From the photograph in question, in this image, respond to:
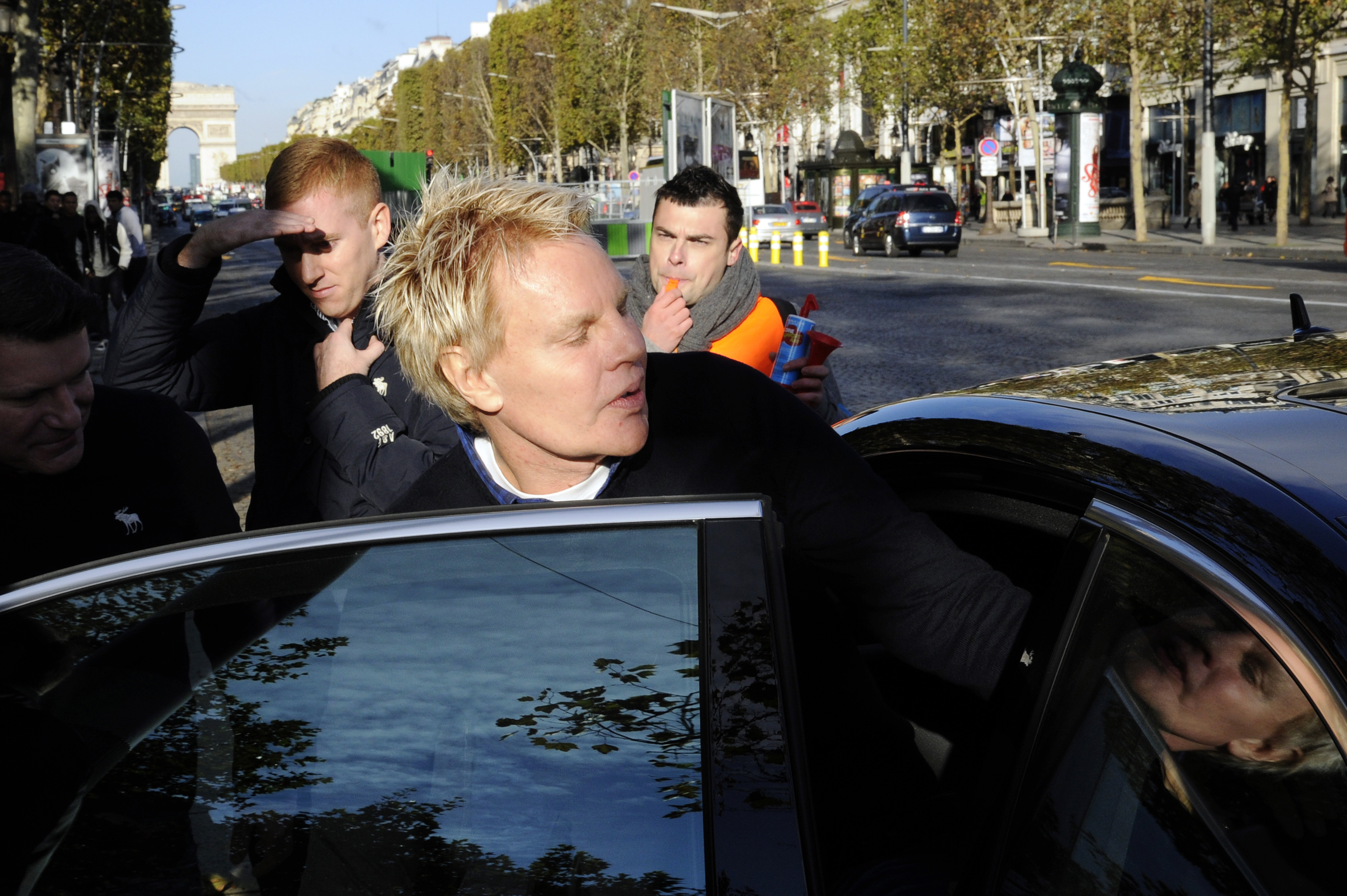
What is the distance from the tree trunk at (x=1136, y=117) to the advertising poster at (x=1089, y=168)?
10.4 inches

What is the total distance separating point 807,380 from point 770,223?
1353 inches

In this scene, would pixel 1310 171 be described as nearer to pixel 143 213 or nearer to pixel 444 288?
pixel 444 288

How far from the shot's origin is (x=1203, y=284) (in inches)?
695

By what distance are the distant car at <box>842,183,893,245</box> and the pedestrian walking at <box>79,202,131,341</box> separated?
18.5m

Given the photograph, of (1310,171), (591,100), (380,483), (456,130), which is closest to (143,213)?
(591,100)

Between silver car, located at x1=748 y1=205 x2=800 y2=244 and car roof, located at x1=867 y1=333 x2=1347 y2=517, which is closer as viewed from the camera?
car roof, located at x1=867 y1=333 x2=1347 y2=517

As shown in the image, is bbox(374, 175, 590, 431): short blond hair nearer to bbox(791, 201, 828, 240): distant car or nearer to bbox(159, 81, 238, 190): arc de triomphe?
bbox(791, 201, 828, 240): distant car

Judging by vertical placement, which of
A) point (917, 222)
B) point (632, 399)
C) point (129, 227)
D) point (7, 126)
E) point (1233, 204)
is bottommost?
point (632, 399)

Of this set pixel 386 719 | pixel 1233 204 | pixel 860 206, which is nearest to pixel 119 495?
pixel 386 719

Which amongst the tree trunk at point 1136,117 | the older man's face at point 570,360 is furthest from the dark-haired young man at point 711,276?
the tree trunk at point 1136,117

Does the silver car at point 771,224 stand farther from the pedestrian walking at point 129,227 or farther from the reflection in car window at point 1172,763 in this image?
the reflection in car window at point 1172,763

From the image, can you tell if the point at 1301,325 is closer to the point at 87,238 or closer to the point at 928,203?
the point at 87,238

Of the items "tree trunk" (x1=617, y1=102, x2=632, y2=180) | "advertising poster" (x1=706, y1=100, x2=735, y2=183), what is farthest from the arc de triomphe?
"advertising poster" (x1=706, y1=100, x2=735, y2=183)

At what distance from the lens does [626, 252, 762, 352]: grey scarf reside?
363 centimetres
